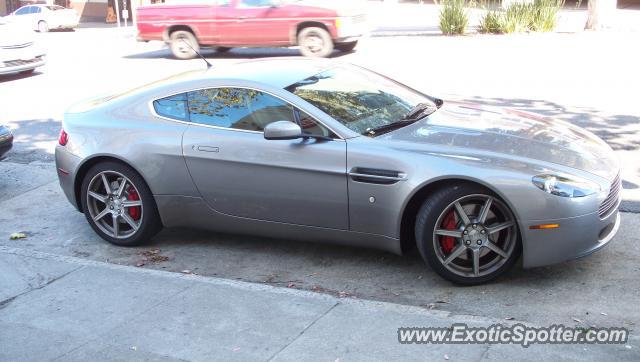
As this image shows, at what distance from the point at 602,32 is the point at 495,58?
4.41m

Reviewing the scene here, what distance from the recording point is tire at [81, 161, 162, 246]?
235 inches

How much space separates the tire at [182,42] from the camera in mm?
17625

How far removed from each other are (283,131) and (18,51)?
13.4m

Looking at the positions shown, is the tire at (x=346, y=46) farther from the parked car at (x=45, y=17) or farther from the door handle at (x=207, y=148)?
the parked car at (x=45, y=17)

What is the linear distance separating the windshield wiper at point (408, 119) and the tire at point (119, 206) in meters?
1.93

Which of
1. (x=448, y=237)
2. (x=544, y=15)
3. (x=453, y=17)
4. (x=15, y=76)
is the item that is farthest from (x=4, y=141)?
(x=544, y=15)

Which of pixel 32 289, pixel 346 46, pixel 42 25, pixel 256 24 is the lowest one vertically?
pixel 42 25

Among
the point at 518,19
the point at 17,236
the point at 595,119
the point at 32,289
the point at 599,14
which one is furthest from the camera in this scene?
the point at 518,19

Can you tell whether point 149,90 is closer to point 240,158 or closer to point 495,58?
point 240,158

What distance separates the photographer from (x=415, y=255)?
5547mm

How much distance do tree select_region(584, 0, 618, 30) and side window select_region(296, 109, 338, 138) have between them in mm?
13956

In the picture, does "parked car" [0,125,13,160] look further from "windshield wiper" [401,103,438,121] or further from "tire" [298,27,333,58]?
"tire" [298,27,333,58]

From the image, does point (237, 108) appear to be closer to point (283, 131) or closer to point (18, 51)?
point (283, 131)

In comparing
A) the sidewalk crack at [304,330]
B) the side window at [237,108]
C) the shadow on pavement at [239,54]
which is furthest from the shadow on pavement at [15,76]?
the sidewalk crack at [304,330]
